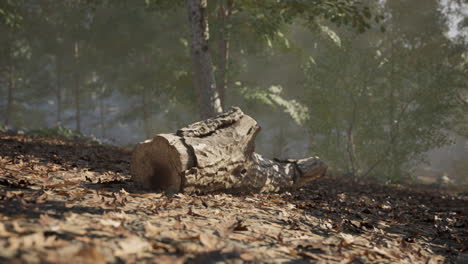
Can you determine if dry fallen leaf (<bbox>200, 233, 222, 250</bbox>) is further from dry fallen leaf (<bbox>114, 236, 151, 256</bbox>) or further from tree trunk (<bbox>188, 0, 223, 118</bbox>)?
tree trunk (<bbox>188, 0, 223, 118</bbox>)

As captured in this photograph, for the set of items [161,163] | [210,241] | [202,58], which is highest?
[202,58]

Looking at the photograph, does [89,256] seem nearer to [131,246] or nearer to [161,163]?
[131,246]

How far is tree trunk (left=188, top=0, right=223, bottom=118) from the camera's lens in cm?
826

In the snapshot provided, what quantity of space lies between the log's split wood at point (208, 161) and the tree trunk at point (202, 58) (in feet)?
13.0

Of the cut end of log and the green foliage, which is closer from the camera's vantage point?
the cut end of log

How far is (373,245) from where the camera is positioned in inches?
113

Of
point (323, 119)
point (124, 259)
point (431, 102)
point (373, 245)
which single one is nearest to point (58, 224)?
point (124, 259)

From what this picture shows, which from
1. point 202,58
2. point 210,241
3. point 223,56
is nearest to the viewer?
point 210,241

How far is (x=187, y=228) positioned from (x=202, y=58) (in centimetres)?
661

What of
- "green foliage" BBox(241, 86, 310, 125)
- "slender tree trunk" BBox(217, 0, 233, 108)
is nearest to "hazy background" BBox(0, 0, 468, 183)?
"green foliage" BBox(241, 86, 310, 125)

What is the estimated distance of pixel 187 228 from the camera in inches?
98.3

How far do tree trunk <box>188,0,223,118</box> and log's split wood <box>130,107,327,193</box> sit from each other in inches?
156

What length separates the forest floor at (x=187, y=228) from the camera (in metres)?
1.88

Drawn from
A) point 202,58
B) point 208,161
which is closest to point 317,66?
point 202,58
